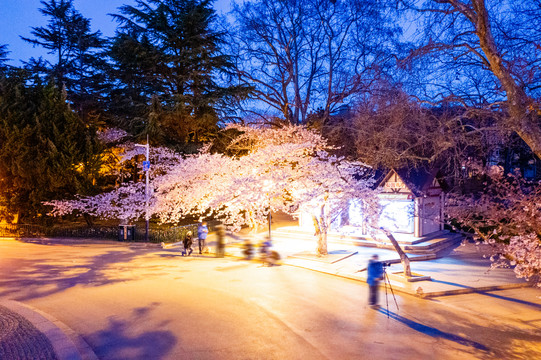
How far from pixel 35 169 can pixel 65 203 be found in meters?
3.74

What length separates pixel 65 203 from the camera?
22891mm

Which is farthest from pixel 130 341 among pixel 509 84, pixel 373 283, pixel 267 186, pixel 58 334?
pixel 509 84

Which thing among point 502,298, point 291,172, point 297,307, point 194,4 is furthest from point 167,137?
point 502,298

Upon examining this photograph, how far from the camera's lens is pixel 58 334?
775 cm

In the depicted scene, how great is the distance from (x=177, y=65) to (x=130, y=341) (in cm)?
2489

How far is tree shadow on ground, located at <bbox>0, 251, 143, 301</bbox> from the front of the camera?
11.7 metres

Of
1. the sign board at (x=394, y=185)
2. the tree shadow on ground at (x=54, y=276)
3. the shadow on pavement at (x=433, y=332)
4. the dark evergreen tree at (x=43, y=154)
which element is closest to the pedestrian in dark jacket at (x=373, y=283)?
the shadow on pavement at (x=433, y=332)

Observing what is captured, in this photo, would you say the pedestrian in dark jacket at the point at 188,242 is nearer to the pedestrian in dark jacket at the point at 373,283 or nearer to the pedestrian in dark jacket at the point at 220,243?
the pedestrian in dark jacket at the point at 220,243

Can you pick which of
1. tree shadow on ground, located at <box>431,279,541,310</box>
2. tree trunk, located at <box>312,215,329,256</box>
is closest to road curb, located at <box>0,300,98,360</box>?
tree trunk, located at <box>312,215,329,256</box>

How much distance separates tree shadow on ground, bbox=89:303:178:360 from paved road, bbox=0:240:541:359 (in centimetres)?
2

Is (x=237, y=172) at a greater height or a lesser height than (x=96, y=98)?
lesser

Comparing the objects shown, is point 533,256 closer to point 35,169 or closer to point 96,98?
point 35,169

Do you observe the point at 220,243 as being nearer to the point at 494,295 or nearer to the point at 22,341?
the point at 22,341

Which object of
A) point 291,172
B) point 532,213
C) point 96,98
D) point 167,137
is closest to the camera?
point 532,213
